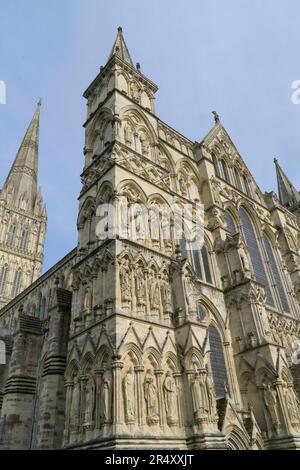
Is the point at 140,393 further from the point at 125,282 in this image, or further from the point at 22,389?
the point at 22,389

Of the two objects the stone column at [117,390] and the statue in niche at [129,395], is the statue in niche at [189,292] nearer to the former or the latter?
the statue in niche at [129,395]

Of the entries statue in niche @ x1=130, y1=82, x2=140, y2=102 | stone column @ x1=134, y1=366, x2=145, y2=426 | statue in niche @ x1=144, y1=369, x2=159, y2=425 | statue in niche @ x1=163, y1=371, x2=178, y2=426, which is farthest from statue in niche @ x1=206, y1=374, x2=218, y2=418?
statue in niche @ x1=130, y1=82, x2=140, y2=102

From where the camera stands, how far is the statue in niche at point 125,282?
11664 millimetres

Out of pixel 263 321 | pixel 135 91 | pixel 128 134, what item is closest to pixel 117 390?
pixel 263 321

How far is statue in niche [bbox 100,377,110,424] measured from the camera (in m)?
9.48

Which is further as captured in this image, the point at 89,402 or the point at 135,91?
the point at 135,91

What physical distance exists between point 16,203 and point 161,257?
5060 cm

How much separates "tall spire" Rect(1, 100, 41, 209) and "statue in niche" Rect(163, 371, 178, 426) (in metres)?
53.1

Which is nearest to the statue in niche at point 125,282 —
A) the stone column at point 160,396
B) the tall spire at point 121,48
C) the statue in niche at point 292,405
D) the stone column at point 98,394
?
the stone column at point 98,394

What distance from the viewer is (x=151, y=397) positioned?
10.3 meters

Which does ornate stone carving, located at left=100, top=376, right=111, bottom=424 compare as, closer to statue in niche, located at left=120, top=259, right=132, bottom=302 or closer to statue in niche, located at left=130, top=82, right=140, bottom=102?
statue in niche, located at left=120, top=259, right=132, bottom=302

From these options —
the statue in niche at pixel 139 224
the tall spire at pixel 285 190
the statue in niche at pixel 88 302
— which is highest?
the tall spire at pixel 285 190

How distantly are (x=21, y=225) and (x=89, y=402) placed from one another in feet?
165

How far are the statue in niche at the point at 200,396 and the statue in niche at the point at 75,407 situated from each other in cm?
364
